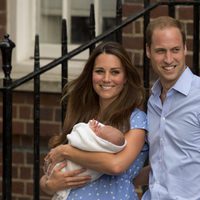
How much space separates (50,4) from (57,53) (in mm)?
376

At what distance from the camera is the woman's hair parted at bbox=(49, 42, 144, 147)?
3303mm

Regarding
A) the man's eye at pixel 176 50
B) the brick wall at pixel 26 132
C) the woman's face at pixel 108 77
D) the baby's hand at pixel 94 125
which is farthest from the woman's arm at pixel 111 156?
the brick wall at pixel 26 132

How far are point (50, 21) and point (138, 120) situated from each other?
2.59 meters

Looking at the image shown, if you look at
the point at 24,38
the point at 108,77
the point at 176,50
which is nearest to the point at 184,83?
the point at 176,50

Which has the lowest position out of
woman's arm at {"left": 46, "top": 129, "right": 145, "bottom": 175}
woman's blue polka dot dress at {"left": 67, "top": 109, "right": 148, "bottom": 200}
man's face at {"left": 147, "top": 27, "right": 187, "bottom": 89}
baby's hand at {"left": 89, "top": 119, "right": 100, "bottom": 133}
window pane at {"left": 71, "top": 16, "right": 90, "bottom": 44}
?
woman's blue polka dot dress at {"left": 67, "top": 109, "right": 148, "bottom": 200}

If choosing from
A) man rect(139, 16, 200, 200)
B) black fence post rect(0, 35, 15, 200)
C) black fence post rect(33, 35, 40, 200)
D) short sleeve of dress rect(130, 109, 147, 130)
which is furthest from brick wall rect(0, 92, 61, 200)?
man rect(139, 16, 200, 200)

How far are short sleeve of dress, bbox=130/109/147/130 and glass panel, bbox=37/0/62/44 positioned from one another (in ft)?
8.04

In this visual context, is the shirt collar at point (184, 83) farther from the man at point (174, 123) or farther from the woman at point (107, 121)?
the woman at point (107, 121)

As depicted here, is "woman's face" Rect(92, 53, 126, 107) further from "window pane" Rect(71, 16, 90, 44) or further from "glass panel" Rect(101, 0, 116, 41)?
"window pane" Rect(71, 16, 90, 44)

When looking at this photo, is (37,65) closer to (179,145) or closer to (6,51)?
(6,51)

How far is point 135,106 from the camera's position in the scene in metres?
3.34

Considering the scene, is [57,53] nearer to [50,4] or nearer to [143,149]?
[50,4]

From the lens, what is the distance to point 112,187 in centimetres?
326

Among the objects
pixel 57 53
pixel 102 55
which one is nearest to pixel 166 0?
pixel 102 55
